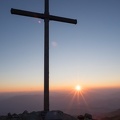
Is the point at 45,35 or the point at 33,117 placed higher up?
the point at 45,35

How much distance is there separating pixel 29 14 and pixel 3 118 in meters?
5.62

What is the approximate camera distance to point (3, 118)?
15766 millimetres

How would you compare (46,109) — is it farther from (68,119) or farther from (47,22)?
(47,22)

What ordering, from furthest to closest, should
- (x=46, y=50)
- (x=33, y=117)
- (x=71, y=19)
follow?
(x=71, y=19) → (x=46, y=50) → (x=33, y=117)

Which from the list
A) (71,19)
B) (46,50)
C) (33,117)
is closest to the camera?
(33,117)

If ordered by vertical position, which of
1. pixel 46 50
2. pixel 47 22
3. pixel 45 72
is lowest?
pixel 45 72

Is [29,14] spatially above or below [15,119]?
above

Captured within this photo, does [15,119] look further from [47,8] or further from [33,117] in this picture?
[47,8]

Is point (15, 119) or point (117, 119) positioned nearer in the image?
point (15, 119)

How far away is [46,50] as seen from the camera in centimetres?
1562

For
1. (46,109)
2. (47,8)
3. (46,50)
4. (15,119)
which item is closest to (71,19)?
(47,8)

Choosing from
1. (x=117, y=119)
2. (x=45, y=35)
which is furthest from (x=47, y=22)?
(x=117, y=119)

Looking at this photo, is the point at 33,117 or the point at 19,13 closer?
the point at 33,117

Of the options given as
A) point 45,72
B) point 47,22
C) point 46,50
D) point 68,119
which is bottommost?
point 68,119
